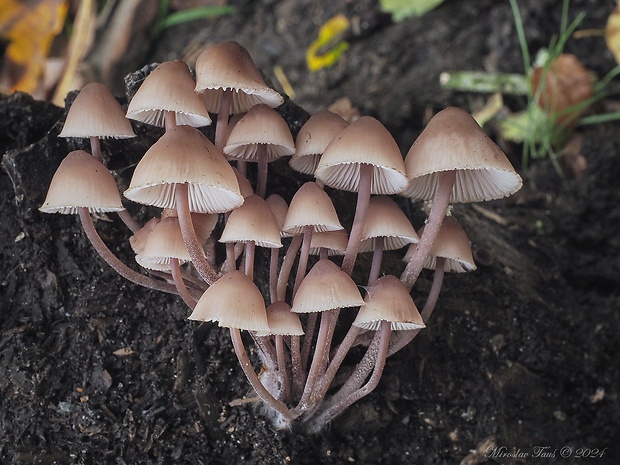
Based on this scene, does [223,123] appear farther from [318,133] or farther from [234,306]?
[234,306]

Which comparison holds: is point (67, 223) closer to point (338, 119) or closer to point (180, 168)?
point (180, 168)

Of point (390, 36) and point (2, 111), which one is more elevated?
point (2, 111)

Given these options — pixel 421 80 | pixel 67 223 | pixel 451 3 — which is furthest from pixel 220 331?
pixel 451 3

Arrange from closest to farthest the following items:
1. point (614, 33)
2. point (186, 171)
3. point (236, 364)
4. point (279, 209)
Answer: point (186, 171), point (279, 209), point (236, 364), point (614, 33)

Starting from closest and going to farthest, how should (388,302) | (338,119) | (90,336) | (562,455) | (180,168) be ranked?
1. (180,168)
2. (388,302)
3. (338,119)
4. (90,336)
5. (562,455)

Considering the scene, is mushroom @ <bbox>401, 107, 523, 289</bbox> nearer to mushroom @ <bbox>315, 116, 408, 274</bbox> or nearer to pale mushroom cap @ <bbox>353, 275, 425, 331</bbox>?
mushroom @ <bbox>315, 116, 408, 274</bbox>

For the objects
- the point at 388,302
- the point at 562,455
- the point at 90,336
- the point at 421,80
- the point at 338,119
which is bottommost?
the point at 562,455

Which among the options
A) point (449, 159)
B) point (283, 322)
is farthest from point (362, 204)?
point (283, 322)

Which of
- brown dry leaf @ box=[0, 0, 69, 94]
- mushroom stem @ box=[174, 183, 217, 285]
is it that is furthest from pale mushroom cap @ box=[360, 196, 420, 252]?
brown dry leaf @ box=[0, 0, 69, 94]

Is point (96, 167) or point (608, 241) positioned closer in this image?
point (96, 167)
